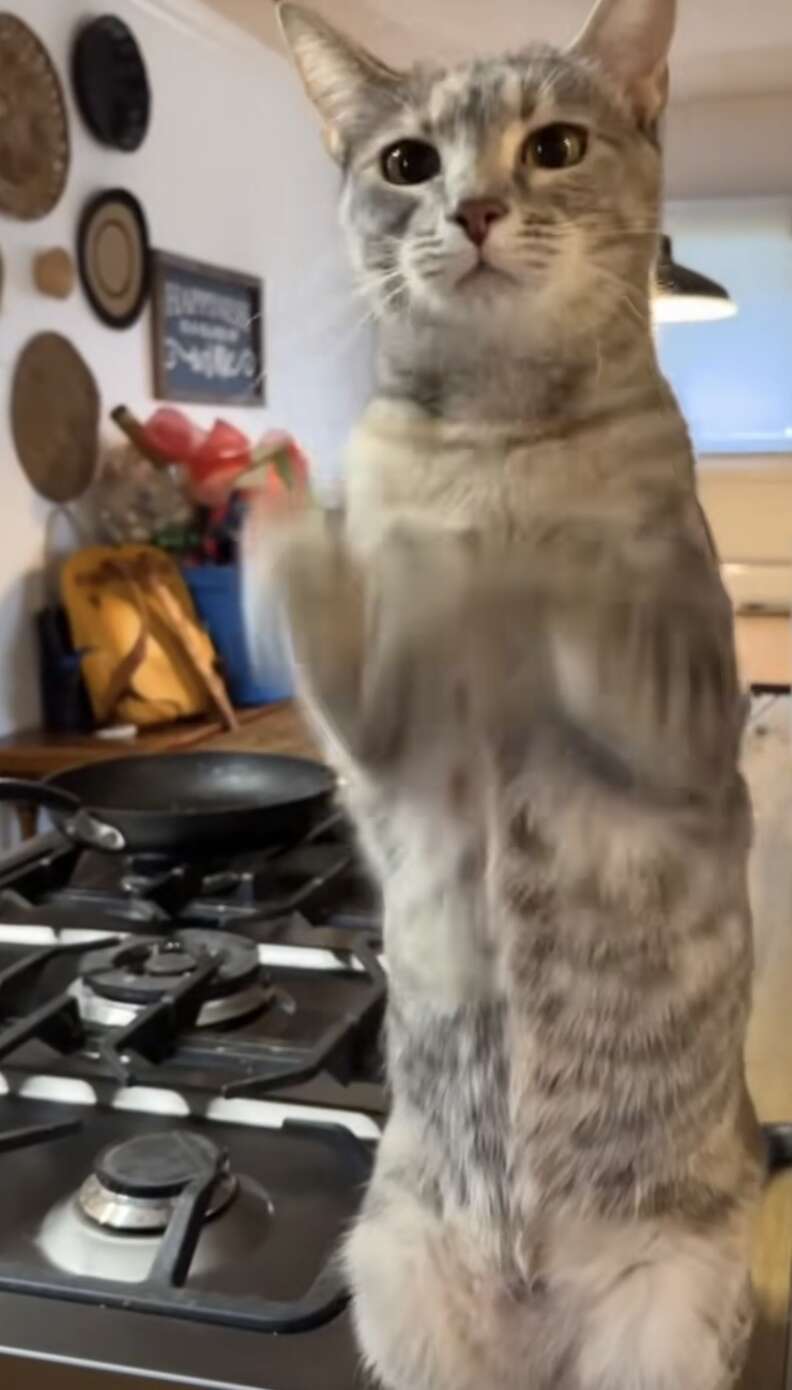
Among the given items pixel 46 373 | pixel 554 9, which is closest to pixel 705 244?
pixel 554 9

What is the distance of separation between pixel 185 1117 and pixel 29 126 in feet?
7.67

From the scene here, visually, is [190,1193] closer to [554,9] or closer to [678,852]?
[678,852]

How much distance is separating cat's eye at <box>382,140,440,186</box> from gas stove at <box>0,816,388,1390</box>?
47 cm

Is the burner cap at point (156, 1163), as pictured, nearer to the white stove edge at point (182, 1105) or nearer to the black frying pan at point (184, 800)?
the white stove edge at point (182, 1105)

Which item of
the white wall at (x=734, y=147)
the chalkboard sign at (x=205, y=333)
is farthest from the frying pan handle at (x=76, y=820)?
the white wall at (x=734, y=147)

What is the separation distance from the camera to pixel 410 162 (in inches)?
30.4

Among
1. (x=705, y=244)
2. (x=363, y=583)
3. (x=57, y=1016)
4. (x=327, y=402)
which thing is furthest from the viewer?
(x=705, y=244)

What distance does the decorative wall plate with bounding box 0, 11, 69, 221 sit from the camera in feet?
8.64

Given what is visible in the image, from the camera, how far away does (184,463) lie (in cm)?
305

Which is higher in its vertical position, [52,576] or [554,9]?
[554,9]

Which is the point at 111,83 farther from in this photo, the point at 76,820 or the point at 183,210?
the point at 76,820

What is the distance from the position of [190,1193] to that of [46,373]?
2.37 meters

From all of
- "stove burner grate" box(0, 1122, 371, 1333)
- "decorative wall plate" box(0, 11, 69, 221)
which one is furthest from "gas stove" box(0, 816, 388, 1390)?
"decorative wall plate" box(0, 11, 69, 221)

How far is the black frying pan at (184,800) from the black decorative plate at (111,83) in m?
2.00
